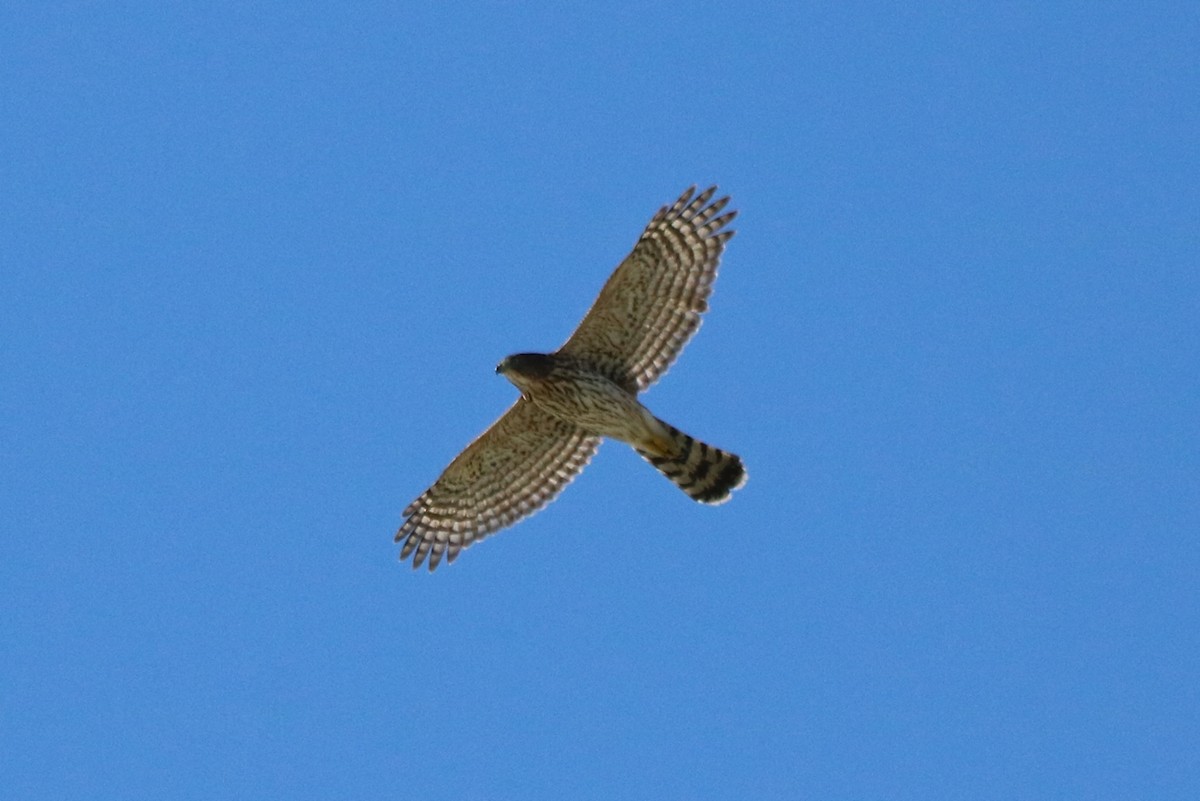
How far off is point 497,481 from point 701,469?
201cm

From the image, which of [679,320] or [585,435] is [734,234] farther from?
[585,435]

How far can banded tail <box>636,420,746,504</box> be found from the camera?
18.0 m

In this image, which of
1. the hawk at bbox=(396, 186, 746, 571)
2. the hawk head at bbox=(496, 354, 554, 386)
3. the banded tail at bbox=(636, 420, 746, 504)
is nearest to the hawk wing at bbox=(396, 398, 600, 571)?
the hawk at bbox=(396, 186, 746, 571)

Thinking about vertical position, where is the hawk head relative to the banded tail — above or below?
below

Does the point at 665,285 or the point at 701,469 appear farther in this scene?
the point at 701,469

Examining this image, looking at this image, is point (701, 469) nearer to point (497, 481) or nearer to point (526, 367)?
point (526, 367)

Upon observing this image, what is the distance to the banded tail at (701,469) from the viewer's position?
1797 cm

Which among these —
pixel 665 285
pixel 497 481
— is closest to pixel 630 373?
pixel 665 285

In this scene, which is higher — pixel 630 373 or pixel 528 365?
pixel 630 373

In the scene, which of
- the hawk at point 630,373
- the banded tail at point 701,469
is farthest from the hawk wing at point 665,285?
the banded tail at point 701,469

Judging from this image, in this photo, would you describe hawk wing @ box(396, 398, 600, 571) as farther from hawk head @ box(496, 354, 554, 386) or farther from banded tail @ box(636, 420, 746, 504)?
banded tail @ box(636, 420, 746, 504)

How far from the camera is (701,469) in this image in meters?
18.1

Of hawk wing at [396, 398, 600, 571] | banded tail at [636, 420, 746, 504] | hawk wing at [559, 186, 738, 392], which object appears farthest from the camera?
hawk wing at [396, 398, 600, 571]

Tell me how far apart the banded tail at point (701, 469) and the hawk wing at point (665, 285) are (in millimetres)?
796
